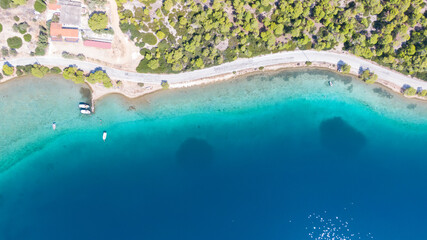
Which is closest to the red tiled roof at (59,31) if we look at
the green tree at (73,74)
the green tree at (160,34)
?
the green tree at (73,74)

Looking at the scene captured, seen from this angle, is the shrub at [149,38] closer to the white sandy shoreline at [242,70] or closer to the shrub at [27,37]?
the white sandy shoreline at [242,70]

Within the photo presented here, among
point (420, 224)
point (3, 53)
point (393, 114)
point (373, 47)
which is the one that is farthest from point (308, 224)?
point (3, 53)

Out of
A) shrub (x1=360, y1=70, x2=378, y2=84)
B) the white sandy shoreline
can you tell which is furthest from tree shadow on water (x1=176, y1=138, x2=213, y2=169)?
shrub (x1=360, y1=70, x2=378, y2=84)

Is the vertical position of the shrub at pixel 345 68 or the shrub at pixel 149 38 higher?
the shrub at pixel 149 38

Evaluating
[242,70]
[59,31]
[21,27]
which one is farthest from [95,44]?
[242,70]

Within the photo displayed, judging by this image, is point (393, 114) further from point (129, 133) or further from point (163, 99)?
point (129, 133)

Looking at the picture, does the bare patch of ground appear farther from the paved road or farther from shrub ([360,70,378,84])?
shrub ([360,70,378,84])
